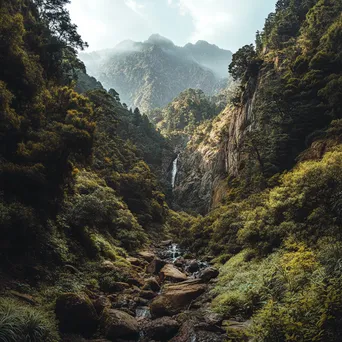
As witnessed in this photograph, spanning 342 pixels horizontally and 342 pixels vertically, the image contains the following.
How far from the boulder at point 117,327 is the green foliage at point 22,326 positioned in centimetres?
231

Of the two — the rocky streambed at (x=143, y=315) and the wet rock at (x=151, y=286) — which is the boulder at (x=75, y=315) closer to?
the rocky streambed at (x=143, y=315)

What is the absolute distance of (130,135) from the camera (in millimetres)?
77250

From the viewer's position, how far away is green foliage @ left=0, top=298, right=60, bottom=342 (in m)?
5.91

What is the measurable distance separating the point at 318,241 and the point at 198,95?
116125 mm

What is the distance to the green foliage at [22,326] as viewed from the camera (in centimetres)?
591

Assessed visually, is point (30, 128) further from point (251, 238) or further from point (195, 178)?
point (195, 178)

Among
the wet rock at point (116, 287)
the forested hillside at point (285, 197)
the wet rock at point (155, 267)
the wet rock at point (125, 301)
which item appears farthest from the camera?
the wet rock at point (155, 267)

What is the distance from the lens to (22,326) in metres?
6.38

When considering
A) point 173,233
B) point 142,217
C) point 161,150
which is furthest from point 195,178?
point 142,217

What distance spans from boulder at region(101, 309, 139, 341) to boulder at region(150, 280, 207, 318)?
1.94m

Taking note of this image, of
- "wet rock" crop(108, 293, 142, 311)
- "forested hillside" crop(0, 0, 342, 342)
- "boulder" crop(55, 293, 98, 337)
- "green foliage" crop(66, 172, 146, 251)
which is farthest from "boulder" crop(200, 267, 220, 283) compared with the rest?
"boulder" crop(55, 293, 98, 337)

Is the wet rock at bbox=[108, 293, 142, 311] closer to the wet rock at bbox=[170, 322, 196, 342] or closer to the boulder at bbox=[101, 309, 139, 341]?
the boulder at bbox=[101, 309, 139, 341]

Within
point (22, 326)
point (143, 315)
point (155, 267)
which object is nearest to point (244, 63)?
point (155, 267)

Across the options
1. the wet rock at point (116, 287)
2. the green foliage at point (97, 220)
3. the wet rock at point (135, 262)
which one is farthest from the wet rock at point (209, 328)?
the wet rock at point (135, 262)
